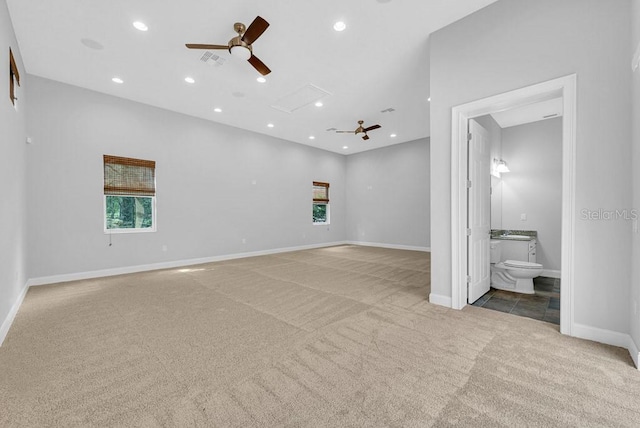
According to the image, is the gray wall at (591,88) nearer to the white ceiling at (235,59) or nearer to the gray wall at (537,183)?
the white ceiling at (235,59)

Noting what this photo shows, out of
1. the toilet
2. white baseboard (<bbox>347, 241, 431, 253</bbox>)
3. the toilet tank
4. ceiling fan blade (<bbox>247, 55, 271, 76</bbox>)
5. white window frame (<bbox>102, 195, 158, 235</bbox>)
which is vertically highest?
ceiling fan blade (<bbox>247, 55, 271, 76</bbox>)

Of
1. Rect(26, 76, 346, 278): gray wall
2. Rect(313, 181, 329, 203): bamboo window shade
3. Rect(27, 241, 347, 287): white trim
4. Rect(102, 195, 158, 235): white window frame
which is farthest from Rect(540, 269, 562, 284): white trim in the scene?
Rect(102, 195, 158, 235): white window frame

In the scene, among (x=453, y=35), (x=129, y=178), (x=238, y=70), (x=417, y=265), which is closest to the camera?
(x=453, y=35)

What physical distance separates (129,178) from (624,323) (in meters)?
7.24

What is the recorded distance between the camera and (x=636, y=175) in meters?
1.98

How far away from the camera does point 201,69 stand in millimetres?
4062

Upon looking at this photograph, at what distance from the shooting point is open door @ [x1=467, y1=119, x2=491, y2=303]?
3.19m

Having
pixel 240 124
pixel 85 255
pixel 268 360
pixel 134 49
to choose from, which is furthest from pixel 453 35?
pixel 85 255

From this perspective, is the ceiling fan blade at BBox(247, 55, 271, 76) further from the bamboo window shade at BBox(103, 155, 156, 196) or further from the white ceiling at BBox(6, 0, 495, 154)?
the bamboo window shade at BBox(103, 155, 156, 196)

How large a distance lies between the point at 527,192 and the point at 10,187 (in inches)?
305

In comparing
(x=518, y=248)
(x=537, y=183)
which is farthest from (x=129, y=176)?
(x=537, y=183)

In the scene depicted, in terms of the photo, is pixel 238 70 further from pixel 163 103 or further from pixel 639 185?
pixel 639 185

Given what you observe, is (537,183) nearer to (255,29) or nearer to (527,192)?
(527,192)

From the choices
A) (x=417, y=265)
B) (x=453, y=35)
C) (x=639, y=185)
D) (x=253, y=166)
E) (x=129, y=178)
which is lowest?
(x=417, y=265)
